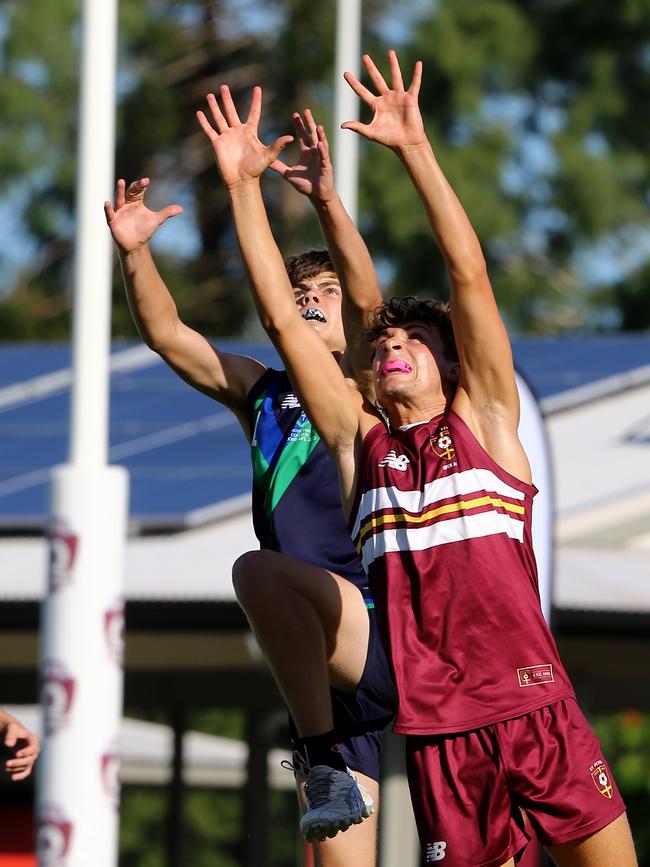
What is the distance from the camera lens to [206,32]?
2888 centimetres

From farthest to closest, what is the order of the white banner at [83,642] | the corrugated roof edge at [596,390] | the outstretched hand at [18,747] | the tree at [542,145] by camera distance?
the tree at [542,145] → the corrugated roof edge at [596,390] → the white banner at [83,642] → the outstretched hand at [18,747]

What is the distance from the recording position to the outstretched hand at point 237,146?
192 inches

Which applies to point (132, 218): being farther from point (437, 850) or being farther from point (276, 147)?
point (437, 850)

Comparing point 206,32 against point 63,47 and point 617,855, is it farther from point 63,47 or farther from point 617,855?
point 617,855

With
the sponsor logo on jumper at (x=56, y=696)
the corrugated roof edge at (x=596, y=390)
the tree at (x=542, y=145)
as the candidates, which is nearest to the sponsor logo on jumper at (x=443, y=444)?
the sponsor logo on jumper at (x=56, y=696)

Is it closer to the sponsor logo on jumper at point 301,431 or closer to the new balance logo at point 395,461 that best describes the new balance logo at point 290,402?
the sponsor logo on jumper at point 301,431

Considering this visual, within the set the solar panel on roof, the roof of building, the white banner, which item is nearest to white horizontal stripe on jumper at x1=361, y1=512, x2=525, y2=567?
the roof of building

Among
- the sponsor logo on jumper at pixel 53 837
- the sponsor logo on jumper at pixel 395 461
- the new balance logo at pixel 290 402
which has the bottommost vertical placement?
the sponsor logo on jumper at pixel 53 837

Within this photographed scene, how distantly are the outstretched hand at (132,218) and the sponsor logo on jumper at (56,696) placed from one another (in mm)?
3956

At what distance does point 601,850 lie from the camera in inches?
183

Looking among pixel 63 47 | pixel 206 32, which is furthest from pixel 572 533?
pixel 206 32

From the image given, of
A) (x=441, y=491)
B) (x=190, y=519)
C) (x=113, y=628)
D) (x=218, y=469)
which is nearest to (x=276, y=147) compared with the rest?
(x=441, y=491)

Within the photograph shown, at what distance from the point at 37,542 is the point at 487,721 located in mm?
6379

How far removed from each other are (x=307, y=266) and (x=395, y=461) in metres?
0.98
